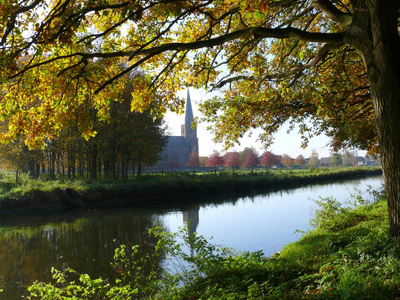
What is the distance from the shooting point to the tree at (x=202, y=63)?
4.34 meters

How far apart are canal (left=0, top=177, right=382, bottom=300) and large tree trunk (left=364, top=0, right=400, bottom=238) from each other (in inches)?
133

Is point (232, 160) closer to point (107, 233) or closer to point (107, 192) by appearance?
point (107, 192)

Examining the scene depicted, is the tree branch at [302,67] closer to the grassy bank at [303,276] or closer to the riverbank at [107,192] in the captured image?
the grassy bank at [303,276]

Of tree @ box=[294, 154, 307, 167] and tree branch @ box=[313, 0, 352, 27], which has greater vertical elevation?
tree branch @ box=[313, 0, 352, 27]

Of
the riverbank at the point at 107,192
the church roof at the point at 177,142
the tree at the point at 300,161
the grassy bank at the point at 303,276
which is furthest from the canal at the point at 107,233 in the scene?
the church roof at the point at 177,142

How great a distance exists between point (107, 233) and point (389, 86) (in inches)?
451

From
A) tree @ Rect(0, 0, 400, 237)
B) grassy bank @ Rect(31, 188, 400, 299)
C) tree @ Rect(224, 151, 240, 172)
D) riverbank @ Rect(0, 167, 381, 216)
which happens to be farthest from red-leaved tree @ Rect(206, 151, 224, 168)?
grassy bank @ Rect(31, 188, 400, 299)

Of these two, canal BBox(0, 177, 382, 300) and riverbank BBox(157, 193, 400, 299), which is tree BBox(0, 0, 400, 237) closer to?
riverbank BBox(157, 193, 400, 299)

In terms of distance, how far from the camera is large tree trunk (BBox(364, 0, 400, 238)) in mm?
4270

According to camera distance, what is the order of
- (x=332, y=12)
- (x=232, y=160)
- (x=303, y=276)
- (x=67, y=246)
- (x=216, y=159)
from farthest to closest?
(x=232, y=160) → (x=216, y=159) → (x=67, y=246) → (x=332, y=12) → (x=303, y=276)

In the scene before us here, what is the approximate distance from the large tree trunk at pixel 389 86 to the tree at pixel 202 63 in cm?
1

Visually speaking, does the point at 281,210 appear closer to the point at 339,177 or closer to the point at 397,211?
the point at 397,211

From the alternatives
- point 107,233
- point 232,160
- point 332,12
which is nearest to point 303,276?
point 332,12

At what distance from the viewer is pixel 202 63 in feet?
23.7
